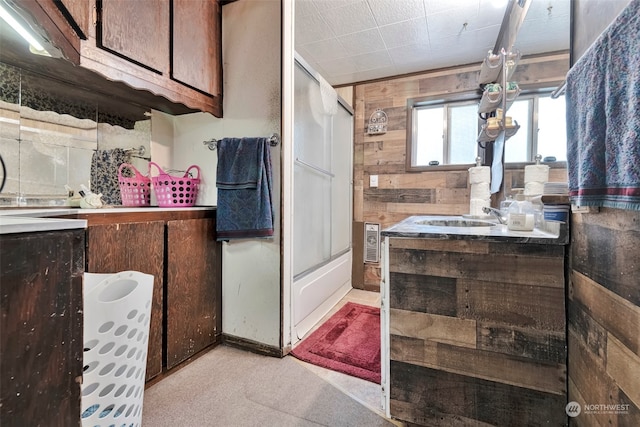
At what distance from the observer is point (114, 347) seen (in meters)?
1.00

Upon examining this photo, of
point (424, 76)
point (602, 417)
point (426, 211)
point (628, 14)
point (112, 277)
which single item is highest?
Result: point (424, 76)

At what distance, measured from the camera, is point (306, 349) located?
1.78 m

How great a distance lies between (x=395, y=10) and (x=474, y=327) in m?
2.07

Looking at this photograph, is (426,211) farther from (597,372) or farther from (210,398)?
(210,398)

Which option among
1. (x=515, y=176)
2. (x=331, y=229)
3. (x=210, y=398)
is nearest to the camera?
(x=210, y=398)

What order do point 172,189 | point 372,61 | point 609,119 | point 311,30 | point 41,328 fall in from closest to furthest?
point 41,328, point 609,119, point 172,189, point 311,30, point 372,61

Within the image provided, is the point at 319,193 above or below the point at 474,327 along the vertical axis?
above

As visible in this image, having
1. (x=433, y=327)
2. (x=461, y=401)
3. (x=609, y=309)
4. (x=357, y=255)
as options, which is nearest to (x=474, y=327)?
(x=433, y=327)

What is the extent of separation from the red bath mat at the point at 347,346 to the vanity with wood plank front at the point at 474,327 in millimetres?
451

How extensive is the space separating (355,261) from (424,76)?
2048mm

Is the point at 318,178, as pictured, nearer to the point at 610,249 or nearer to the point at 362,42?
the point at 362,42

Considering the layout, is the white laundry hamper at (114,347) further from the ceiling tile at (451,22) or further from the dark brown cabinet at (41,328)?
the ceiling tile at (451,22)

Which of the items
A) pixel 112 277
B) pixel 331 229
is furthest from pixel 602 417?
pixel 331 229

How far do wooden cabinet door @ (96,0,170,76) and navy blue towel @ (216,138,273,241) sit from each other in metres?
0.56
